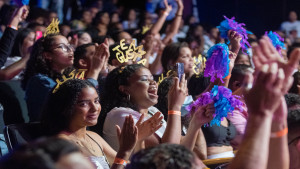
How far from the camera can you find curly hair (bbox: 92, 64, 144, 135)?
4.02 metres

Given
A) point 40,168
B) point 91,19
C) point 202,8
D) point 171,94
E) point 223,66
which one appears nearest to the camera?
point 40,168

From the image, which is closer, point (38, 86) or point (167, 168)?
point (167, 168)

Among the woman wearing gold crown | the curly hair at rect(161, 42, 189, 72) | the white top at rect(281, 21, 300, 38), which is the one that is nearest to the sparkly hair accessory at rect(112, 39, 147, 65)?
the woman wearing gold crown

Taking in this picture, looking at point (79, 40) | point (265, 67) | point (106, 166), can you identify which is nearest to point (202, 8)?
point (79, 40)

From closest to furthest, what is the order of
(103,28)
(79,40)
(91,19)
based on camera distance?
(79,40), (103,28), (91,19)

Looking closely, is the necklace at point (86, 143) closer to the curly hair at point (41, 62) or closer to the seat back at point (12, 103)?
the curly hair at point (41, 62)

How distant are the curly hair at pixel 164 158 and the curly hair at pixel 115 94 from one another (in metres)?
2.14

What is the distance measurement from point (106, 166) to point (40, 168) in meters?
1.78

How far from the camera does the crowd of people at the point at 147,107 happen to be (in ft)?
5.91

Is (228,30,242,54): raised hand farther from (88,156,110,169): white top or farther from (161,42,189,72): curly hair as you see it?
(88,156,110,169): white top

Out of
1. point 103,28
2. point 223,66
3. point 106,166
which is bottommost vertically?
point 106,166

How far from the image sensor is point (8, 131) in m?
3.22

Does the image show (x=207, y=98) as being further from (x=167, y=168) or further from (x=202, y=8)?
(x=202, y=8)

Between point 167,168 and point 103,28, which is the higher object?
point 103,28
